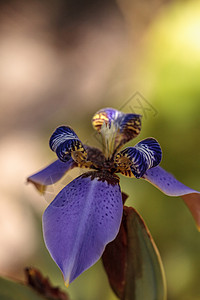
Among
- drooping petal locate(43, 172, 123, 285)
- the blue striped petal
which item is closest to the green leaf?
drooping petal locate(43, 172, 123, 285)

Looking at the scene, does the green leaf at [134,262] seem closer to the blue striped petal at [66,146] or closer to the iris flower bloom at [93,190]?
the iris flower bloom at [93,190]

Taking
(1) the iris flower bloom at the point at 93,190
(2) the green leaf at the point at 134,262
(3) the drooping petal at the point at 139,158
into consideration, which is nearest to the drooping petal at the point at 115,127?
(1) the iris flower bloom at the point at 93,190

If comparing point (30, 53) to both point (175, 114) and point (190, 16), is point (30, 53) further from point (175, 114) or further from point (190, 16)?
point (175, 114)

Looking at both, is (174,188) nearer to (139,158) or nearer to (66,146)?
(139,158)

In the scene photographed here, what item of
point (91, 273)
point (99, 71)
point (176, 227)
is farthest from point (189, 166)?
point (99, 71)

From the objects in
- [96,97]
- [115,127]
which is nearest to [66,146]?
[115,127]

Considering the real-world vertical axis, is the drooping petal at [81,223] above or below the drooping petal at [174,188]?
above
